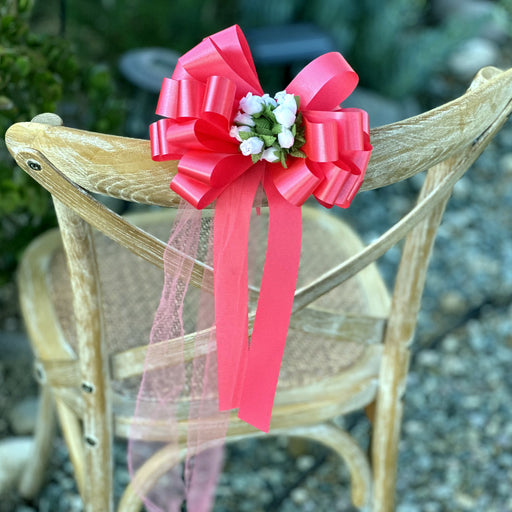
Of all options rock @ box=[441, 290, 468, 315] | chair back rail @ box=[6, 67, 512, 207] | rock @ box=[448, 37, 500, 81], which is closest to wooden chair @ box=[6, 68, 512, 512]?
chair back rail @ box=[6, 67, 512, 207]

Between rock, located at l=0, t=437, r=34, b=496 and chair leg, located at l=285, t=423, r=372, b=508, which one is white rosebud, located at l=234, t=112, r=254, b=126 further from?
rock, located at l=0, t=437, r=34, b=496

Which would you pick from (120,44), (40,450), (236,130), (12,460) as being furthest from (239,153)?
(120,44)

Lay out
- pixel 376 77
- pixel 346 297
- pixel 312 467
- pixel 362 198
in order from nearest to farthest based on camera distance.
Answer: pixel 346 297, pixel 312 467, pixel 362 198, pixel 376 77

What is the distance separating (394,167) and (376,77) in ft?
6.10

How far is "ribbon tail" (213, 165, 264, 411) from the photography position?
0.57 m

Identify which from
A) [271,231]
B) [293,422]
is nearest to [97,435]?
[293,422]

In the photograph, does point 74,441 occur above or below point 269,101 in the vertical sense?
below

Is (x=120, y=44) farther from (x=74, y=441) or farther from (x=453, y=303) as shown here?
(x=74, y=441)

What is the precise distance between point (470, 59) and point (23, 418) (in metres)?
2.19

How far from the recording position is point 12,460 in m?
1.28

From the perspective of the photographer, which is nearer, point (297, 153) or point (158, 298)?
point (297, 153)

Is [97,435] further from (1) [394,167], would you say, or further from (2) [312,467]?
(2) [312,467]

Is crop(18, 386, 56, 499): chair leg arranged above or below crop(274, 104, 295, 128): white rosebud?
below

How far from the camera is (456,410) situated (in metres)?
1.48
